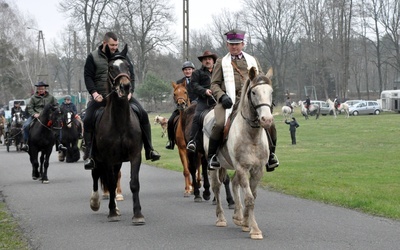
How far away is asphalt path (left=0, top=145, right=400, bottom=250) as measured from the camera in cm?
936

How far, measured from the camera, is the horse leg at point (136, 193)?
1122 cm

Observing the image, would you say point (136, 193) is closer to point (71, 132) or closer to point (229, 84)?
point (229, 84)

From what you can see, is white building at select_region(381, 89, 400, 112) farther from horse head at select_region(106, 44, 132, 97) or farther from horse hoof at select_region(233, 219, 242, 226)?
horse hoof at select_region(233, 219, 242, 226)

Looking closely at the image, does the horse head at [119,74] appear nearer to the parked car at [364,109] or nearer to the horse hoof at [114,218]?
the horse hoof at [114,218]

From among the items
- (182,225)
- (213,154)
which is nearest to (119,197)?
(182,225)

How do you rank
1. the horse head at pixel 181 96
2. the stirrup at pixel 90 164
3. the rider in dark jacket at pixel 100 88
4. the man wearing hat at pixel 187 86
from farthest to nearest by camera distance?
the man wearing hat at pixel 187 86 < the horse head at pixel 181 96 < the rider in dark jacket at pixel 100 88 < the stirrup at pixel 90 164

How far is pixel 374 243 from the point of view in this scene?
899 cm

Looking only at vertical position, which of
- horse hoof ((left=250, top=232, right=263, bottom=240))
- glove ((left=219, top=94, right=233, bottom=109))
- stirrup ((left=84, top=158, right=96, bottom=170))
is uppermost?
glove ((left=219, top=94, right=233, bottom=109))

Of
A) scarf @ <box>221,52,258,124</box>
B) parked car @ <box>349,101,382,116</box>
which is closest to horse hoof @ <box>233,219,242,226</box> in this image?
scarf @ <box>221,52,258,124</box>

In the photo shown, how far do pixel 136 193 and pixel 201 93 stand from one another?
2.37 metres

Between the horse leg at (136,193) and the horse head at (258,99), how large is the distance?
86.6 inches

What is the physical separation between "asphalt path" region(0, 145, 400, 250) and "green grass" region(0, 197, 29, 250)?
12cm

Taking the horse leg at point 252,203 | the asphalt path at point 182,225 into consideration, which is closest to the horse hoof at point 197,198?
the asphalt path at point 182,225

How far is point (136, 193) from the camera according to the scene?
1152cm
